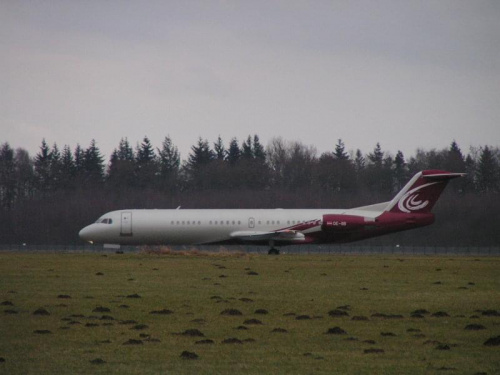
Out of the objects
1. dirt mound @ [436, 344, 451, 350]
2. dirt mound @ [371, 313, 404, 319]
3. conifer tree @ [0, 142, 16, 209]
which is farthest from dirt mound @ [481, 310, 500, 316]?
conifer tree @ [0, 142, 16, 209]

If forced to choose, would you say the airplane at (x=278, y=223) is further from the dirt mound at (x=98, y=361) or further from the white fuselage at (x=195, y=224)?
the dirt mound at (x=98, y=361)

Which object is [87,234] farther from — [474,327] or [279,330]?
[474,327]

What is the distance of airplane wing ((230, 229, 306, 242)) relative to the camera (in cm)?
6197

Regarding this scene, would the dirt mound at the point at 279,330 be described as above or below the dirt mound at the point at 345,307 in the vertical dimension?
below

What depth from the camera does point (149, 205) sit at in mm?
127000

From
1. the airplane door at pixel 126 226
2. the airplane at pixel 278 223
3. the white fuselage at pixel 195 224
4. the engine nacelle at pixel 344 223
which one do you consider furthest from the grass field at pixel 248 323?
the airplane door at pixel 126 226

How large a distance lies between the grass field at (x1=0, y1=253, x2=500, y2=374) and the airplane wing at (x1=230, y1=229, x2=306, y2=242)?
24759 mm

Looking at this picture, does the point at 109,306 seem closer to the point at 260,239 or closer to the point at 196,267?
the point at 196,267

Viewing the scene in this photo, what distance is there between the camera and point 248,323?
67.9ft

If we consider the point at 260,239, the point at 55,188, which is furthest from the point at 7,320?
the point at 55,188

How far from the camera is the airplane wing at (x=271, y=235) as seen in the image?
62.0 meters

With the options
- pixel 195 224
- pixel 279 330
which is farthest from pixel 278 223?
pixel 279 330

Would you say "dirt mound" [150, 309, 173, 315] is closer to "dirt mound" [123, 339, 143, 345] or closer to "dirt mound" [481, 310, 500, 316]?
"dirt mound" [123, 339, 143, 345]

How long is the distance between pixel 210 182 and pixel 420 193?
8840cm
